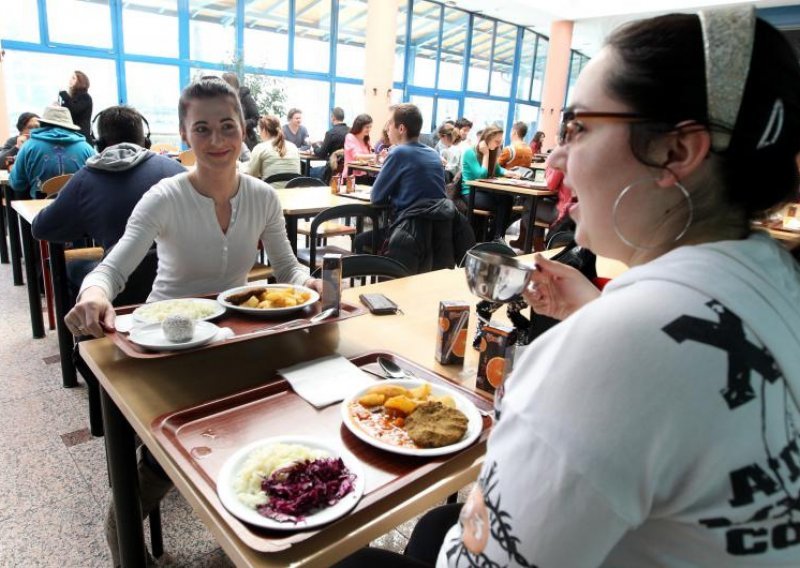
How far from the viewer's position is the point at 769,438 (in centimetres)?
49

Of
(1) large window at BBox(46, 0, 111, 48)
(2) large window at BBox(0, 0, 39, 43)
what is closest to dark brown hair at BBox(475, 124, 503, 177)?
(1) large window at BBox(46, 0, 111, 48)

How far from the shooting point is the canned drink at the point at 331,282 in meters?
1.38

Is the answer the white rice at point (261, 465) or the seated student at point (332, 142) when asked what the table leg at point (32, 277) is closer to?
the white rice at point (261, 465)

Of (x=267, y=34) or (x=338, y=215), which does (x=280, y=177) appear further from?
(x=267, y=34)

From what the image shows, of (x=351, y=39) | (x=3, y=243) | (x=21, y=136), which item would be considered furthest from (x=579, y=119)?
(x=351, y=39)

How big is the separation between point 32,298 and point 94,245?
0.65m

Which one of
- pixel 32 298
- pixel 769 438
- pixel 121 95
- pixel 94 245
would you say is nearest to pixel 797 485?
pixel 769 438

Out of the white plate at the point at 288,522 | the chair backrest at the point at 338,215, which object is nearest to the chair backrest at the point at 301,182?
the chair backrest at the point at 338,215

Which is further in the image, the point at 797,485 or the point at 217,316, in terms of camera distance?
the point at 217,316

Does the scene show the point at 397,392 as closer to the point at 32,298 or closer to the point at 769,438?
the point at 769,438

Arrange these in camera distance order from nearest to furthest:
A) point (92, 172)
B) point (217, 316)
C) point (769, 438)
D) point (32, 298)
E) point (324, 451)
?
point (769, 438), point (324, 451), point (217, 316), point (92, 172), point (32, 298)

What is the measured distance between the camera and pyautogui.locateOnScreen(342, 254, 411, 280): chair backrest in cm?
191

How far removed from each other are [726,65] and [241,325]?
1143 millimetres

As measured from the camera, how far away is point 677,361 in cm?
48
